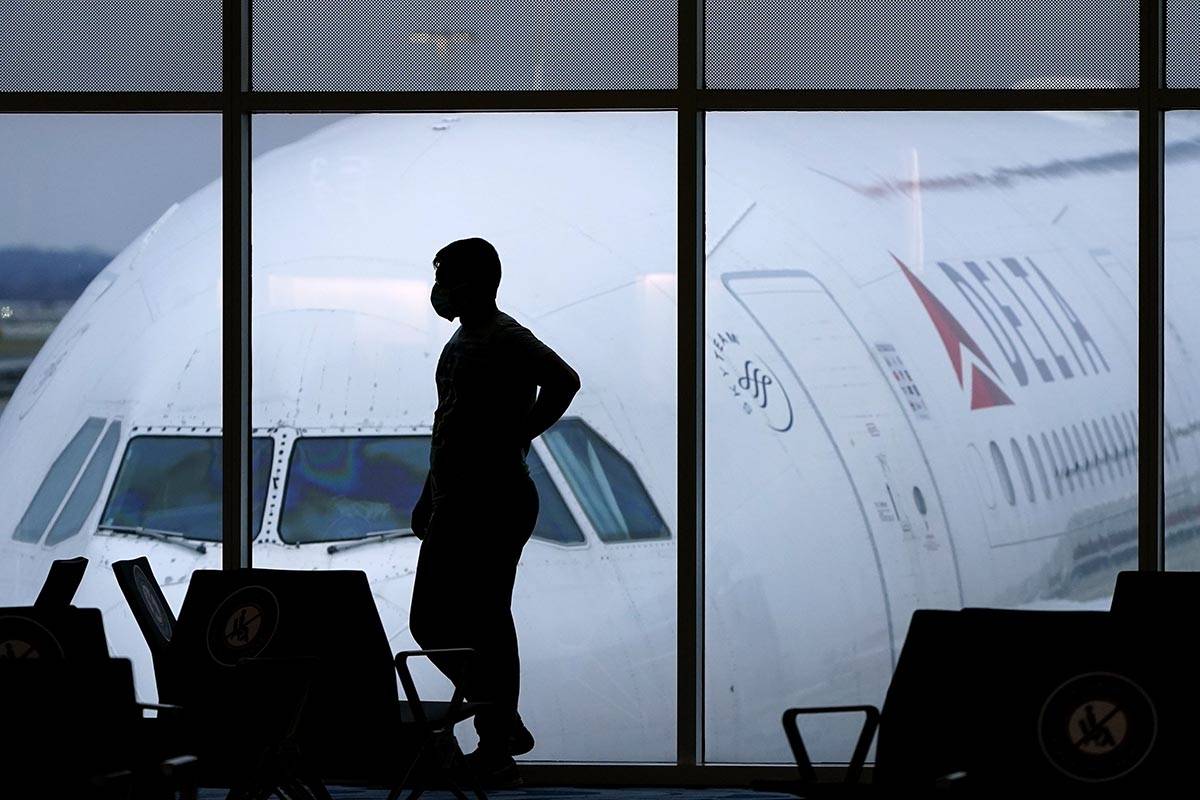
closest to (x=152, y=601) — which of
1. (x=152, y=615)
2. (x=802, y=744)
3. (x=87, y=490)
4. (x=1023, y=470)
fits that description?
(x=152, y=615)

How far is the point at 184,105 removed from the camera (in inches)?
234

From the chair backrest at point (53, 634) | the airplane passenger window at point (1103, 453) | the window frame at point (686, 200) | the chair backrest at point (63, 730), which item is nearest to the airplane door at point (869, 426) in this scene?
the window frame at point (686, 200)

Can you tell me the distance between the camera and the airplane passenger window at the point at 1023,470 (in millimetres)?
5918

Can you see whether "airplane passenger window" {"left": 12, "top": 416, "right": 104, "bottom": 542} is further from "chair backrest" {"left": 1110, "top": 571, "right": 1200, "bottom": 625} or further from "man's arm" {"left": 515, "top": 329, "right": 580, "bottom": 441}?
"chair backrest" {"left": 1110, "top": 571, "right": 1200, "bottom": 625}

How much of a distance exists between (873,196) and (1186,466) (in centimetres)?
138

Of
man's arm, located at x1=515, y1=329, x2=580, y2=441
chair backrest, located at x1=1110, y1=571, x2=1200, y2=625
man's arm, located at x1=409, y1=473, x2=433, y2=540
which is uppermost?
man's arm, located at x1=515, y1=329, x2=580, y2=441

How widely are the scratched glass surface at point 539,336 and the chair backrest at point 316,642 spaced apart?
1561 millimetres

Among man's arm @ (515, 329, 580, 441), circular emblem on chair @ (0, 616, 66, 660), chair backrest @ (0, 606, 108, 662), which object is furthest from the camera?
man's arm @ (515, 329, 580, 441)

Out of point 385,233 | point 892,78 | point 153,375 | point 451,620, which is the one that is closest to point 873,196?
point 892,78

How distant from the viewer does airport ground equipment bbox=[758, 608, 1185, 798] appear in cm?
323

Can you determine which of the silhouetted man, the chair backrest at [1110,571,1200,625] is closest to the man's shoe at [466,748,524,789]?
the silhouetted man

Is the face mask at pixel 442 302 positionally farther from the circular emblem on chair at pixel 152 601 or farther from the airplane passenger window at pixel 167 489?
the airplane passenger window at pixel 167 489

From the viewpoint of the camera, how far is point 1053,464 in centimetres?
589

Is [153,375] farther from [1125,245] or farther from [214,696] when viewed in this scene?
[1125,245]
